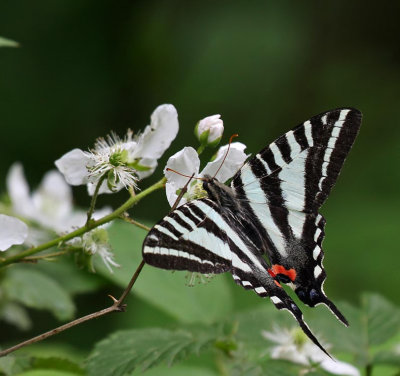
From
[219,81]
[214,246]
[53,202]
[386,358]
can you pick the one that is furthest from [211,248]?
[219,81]

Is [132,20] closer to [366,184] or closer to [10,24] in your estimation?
[10,24]

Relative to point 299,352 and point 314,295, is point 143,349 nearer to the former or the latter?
point 314,295

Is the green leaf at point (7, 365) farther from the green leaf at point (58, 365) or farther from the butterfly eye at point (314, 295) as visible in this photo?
the butterfly eye at point (314, 295)

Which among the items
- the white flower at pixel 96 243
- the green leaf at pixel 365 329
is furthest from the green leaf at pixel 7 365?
the green leaf at pixel 365 329

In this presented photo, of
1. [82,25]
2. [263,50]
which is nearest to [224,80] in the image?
[263,50]

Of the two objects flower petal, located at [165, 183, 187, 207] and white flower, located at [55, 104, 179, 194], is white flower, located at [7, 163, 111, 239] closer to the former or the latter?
white flower, located at [55, 104, 179, 194]
